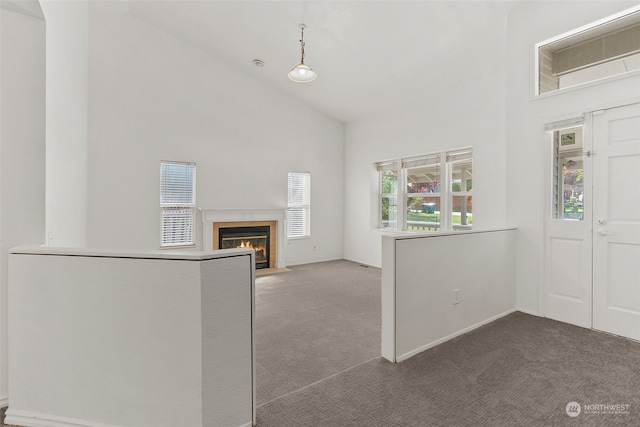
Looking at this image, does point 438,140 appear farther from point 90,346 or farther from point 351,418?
point 90,346

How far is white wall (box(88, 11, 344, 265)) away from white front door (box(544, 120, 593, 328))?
437 cm

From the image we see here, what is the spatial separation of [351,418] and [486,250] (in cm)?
232

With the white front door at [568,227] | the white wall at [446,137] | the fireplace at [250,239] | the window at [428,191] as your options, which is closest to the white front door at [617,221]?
the white front door at [568,227]

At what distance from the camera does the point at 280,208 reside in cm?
639

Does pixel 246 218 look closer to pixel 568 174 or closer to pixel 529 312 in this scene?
pixel 529 312

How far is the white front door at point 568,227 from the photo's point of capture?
3.19 m

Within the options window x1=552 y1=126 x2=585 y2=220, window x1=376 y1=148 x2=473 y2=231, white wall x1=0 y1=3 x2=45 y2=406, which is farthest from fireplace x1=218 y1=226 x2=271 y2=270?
window x1=552 y1=126 x2=585 y2=220

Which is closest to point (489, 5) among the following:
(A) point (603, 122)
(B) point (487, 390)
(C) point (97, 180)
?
(A) point (603, 122)

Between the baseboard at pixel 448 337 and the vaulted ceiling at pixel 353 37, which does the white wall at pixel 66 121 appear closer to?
the vaulted ceiling at pixel 353 37

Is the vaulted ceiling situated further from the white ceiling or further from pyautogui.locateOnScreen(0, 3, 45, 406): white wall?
pyautogui.locateOnScreen(0, 3, 45, 406): white wall

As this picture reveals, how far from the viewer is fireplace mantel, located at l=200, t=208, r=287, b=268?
552 cm

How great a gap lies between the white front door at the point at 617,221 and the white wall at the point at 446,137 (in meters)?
1.26

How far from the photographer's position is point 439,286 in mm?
2787

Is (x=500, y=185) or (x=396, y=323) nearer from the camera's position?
(x=396, y=323)
